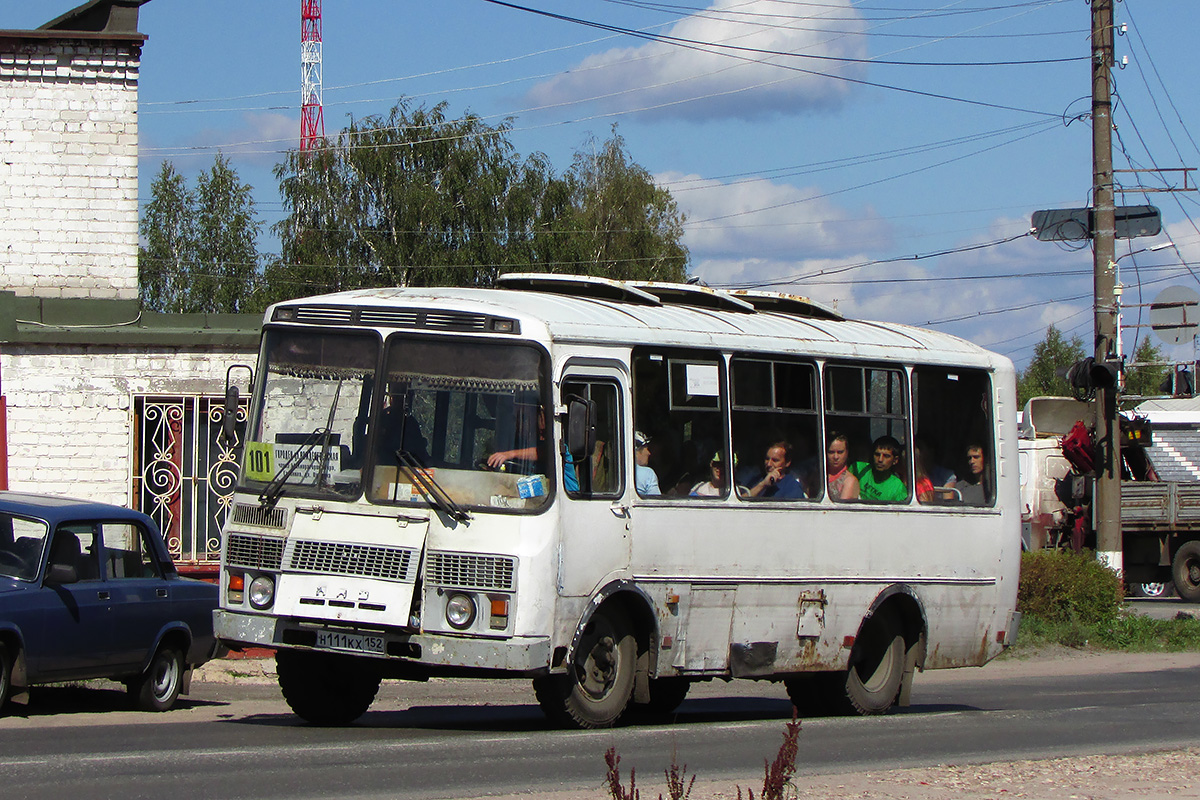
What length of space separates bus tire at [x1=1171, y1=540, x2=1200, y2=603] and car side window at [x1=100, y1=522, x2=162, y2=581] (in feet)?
77.3

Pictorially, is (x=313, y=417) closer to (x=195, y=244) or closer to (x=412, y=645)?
(x=412, y=645)

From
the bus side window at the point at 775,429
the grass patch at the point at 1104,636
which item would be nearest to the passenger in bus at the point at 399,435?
the bus side window at the point at 775,429

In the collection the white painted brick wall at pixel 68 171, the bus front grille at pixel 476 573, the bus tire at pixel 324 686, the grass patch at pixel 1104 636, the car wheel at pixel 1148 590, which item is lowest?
the car wheel at pixel 1148 590

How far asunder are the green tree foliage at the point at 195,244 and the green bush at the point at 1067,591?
46822 mm

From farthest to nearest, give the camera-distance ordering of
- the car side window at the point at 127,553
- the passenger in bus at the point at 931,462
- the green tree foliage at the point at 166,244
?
the green tree foliage at the point at 166,244
the passenger in bus at the point at 931,462
the car side window at the point at 127,553

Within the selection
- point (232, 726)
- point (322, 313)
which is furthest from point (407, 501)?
point (232, 726)

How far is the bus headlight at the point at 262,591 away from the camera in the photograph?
9.92m

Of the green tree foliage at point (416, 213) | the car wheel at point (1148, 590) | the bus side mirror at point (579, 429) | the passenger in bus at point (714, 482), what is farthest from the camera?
the green tree foliage at point (416, 213)

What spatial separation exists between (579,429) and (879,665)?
14.5ft

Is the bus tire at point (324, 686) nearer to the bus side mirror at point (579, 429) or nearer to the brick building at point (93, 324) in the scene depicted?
the bus side mirror at point (579, 429)

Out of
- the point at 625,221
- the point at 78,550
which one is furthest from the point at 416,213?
the point at 78,550

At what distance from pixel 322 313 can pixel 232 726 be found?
289cm

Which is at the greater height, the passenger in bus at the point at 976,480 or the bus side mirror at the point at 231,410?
the bus side mirror at the point at 231,410

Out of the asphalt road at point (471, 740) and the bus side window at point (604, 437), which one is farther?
the bus side window at point (604, 437)
